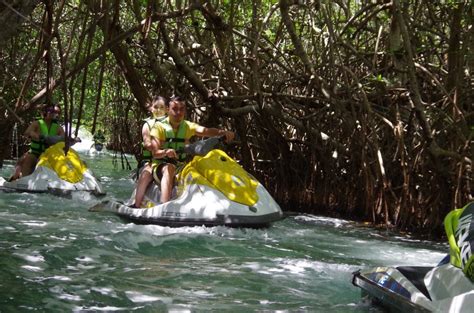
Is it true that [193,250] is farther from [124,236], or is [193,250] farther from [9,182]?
[9,182]

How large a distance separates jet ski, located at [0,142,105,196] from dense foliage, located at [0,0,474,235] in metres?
0.70

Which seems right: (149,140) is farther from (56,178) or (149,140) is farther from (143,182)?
(56,178)

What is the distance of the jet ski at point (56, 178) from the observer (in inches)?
314

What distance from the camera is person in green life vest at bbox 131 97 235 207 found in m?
6.18

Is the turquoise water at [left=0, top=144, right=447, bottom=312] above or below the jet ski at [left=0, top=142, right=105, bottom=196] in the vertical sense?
below

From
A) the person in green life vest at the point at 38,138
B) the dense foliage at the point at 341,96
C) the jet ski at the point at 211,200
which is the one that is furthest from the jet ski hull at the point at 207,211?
the person in green life vest at the point at 38,138

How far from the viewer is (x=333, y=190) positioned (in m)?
8.03

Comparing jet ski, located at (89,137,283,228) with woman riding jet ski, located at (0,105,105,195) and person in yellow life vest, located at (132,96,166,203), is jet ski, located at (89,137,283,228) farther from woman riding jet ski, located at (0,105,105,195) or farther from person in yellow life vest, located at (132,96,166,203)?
woman riding jet ski, located at (0,105,105,195)

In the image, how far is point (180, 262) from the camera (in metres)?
4.67

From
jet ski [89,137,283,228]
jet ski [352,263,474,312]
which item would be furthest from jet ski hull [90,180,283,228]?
jet ski [352,263,474,312]

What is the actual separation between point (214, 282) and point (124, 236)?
1.54m

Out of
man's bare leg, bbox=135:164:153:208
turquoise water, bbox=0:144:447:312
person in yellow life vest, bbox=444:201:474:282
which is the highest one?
man's bare leg, bbox=135:164:153:208

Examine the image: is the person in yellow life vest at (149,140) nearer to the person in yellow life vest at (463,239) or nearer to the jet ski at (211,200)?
the jet ski at (211,200)

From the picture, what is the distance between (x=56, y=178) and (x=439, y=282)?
5.73 meters
